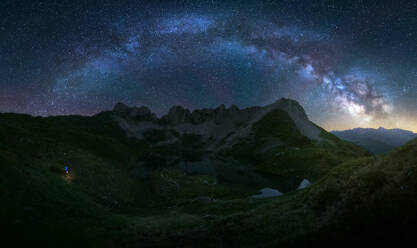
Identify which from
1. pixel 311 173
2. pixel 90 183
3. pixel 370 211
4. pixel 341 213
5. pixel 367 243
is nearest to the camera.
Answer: pixel 367 243

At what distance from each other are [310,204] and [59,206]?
2610cm

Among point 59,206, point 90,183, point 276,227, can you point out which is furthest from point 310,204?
point 90,183

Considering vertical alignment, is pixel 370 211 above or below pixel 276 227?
above

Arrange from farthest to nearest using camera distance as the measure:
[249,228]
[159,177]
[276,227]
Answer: [159,177] → [249,228] → [276,227]

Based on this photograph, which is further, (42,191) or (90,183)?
(90,183)

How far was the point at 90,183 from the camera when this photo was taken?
47531 millimetres

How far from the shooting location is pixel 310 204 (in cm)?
2067

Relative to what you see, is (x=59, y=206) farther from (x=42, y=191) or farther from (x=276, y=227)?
(x=276, y=227)

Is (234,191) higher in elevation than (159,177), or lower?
lower

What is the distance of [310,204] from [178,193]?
4864 centimetres

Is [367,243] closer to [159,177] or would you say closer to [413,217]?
[413,217]

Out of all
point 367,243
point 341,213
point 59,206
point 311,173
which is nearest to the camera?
point 367,243

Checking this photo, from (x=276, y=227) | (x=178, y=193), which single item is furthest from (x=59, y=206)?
(x=178, y=193)

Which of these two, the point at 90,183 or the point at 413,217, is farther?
the point at 90,183
